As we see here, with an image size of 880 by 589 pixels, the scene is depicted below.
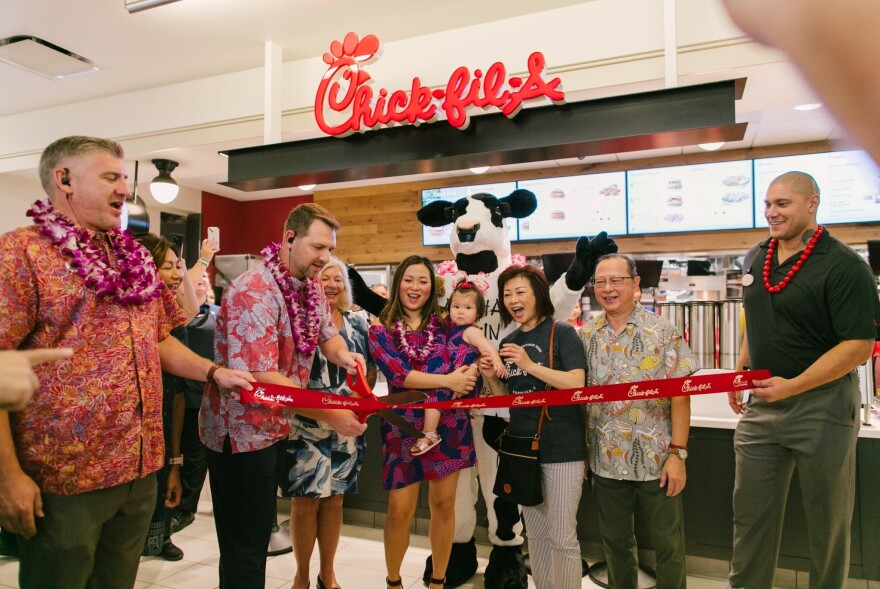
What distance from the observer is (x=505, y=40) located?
386cm

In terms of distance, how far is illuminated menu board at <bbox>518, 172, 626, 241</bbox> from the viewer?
19.5 ft

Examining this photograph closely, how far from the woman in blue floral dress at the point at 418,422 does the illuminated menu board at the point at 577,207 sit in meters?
3.58

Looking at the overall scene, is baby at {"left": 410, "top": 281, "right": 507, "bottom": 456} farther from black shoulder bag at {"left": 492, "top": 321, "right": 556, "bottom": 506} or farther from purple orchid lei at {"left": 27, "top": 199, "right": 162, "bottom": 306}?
purple orchid lei at {"left": 27, "top": 199, "right": 162, "bottom": 306}

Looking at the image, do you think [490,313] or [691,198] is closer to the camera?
[490,313]

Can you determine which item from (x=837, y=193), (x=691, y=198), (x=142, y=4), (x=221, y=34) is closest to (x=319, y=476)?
(x=142, y=4)

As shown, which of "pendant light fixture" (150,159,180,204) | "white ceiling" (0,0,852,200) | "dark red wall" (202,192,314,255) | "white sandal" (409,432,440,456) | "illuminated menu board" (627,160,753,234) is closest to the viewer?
"white sandal" (409,432,440,456)

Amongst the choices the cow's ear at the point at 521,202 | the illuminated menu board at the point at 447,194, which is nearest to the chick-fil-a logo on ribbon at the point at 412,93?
the cow's ear at the point at 521,202

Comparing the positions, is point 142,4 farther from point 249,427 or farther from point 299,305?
point 249,427

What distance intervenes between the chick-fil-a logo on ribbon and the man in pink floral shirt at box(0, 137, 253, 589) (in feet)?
7.29

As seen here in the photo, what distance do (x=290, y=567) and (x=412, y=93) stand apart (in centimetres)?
299

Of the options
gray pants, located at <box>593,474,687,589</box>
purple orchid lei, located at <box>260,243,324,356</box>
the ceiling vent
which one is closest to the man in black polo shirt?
gray pants, located at <box>593,474,687,589</box>

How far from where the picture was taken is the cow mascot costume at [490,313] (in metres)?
2.91

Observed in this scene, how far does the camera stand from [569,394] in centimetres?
231

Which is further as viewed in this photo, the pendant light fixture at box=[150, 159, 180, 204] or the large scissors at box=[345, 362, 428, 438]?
the pendant light fixture at box=[150, 159, 180, 204]
